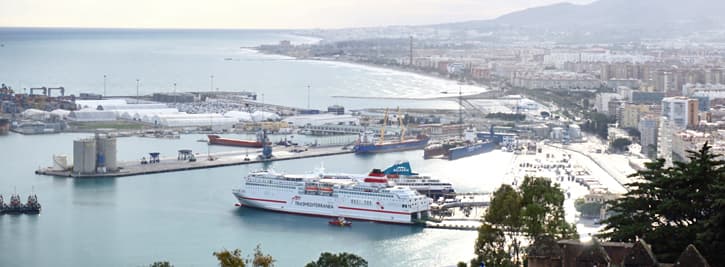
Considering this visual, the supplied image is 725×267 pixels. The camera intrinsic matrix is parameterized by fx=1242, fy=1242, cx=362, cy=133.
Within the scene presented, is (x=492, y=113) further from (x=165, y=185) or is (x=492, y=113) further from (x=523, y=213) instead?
(x=523, y=213)

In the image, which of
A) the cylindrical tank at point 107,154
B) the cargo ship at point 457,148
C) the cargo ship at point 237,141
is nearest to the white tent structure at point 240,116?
the cargo ship at point 237,141

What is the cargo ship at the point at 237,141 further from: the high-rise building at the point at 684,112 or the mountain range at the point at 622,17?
the mountain range at the point at 622,17

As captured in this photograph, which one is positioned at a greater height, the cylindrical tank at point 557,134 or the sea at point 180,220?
the cylindrical tank at point 557,134

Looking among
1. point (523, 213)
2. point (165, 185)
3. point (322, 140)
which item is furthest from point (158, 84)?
point (523, 213)

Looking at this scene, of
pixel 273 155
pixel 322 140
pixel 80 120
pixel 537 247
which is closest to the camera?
pixel 537 247

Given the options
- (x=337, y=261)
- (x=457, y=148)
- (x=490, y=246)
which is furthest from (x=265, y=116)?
(x=490, y=246)
